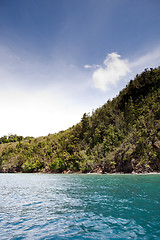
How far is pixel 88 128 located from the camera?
108 metres

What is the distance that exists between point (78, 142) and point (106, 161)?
117ft

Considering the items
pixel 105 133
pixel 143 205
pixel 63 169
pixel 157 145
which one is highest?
pixel 105 133

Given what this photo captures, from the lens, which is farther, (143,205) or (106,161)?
(106,161)

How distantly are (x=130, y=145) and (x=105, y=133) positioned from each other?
21347 millimetres

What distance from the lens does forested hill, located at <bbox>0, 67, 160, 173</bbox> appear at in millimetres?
69938

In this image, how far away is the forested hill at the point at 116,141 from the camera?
6994 centimetres

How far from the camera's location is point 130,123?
83500 millimetres

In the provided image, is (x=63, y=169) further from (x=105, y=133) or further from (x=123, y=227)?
(x=123, y=227)

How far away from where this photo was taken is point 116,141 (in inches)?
3211

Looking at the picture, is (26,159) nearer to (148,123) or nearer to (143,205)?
(148,123)

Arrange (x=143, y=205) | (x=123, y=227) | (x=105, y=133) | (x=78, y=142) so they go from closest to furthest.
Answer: (x=123, y=227) → (x=143, y=205) → (x=105, y=133) → (x=78, y=142)

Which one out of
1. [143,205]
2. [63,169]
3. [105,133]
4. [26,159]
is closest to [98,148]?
[105,133]

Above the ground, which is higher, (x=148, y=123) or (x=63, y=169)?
(x=148, y=123)

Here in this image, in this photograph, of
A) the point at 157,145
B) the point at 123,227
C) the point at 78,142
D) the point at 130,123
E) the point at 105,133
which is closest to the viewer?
the point at 123,227
